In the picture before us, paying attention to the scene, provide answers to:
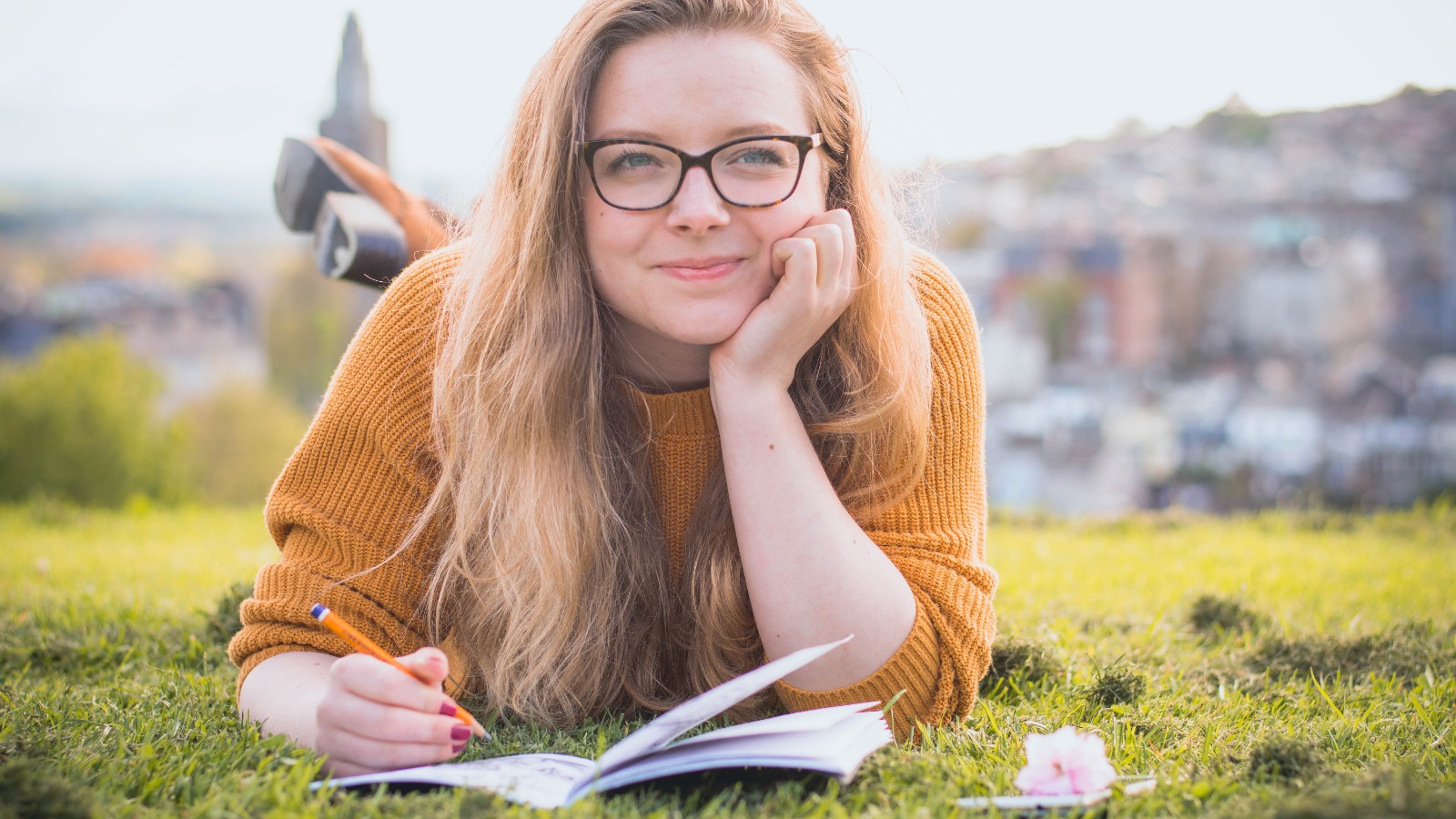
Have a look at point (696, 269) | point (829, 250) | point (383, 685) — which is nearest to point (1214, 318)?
point (829, 250)

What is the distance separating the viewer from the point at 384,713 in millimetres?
1317

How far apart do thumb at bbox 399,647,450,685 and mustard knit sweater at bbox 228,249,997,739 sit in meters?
0.40

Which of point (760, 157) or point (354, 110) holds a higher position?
point (354, 110)

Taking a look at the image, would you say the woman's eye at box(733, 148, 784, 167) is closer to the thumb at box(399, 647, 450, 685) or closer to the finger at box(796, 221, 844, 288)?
the finger at box(796, 221, 844, 288)

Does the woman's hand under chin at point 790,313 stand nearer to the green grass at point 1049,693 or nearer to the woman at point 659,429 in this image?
the woman at point 659,429

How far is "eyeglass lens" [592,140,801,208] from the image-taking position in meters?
1.65

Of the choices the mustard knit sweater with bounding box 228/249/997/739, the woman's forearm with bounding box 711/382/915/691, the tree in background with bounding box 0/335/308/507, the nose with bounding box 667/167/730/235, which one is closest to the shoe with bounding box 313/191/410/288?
the mustard knit sweater with bounding box 228/249/997/739

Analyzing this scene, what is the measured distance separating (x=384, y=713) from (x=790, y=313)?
817 millimetres

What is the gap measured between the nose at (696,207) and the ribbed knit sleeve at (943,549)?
0.51 meters

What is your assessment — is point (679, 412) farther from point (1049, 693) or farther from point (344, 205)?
point (344, 205)

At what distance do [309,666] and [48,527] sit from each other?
11.9 ft

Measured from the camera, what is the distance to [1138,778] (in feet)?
4.51

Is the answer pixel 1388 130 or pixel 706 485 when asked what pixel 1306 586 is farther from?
pixel 1388 130

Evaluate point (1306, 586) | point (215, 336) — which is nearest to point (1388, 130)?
point (1306, 586)
